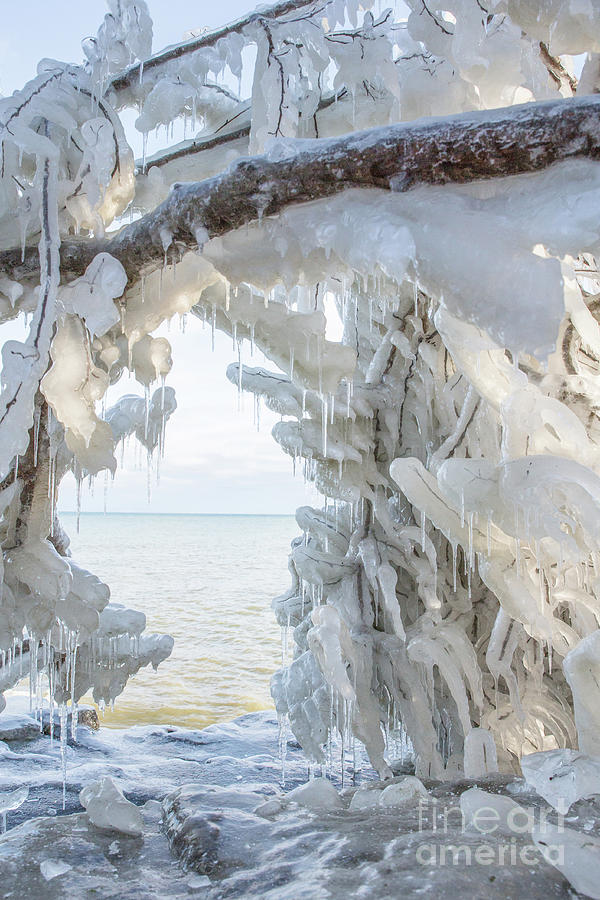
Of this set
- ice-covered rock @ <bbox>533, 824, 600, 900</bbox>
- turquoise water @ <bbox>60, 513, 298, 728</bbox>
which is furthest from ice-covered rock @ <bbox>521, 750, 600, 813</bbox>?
turquoise water @ <bbox>60, 513, 298, 728</bbox>

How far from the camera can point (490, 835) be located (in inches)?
79.9

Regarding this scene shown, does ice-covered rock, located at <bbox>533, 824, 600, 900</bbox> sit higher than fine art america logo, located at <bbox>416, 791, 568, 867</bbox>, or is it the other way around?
ice-covered rock, located at <bbox>533, 824, 600, 900</bbox>

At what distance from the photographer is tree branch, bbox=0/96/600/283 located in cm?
159

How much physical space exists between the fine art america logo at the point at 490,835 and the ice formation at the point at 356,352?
480mm

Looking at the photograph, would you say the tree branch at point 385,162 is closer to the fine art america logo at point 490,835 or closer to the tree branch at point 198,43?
the tree branch at point 198,43

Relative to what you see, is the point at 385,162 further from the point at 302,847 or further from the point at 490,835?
the point at 302,847

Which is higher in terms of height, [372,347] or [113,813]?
[372,347]

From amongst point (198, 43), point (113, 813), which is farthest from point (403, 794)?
point (198, 43)

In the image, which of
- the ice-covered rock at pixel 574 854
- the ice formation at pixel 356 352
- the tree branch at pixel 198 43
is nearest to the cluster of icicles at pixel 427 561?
the ice formation at pixel 356 352

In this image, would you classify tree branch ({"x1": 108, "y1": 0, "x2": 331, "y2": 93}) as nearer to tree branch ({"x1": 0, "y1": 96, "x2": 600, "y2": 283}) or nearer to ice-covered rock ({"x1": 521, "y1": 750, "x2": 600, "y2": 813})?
tree branch ({"x1": 0, "y1": 96, "x2": 600, "y2": 283})

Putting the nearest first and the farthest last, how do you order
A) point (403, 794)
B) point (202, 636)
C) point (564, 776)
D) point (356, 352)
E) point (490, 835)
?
1. point (490, 835)
2. point (564, 776)
3. point (403, 794)
4. point (356, 352)
5. point (202, 636)

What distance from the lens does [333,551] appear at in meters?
4.96

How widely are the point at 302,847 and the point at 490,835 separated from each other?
0.67 metres

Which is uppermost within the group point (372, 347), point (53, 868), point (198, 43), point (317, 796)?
point (198, 43)
